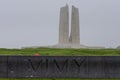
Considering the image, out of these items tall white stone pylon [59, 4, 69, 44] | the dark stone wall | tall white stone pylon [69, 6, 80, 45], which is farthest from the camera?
tall white stone pylon [69, 6, 80, 45]

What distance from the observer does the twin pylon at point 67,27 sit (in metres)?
66.4

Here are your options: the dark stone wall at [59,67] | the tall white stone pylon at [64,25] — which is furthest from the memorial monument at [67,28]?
the dark stone wall at [59,67]

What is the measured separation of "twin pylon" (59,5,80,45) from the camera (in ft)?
218

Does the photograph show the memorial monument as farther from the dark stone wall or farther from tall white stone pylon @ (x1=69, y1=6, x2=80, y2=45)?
the dark stone wall

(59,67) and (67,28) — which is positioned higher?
(67,28)

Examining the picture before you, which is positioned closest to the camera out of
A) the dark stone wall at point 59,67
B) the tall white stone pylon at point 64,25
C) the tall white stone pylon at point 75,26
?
the dark stone wall at point 59,67

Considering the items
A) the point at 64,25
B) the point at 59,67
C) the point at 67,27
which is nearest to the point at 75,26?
the point at 67,27

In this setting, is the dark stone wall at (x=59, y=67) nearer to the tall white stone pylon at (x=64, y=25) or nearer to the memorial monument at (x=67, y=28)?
the memorial monument at (x=67, y=28)

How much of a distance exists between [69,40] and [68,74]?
183 ft

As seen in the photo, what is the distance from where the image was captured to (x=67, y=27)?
67.3 metres

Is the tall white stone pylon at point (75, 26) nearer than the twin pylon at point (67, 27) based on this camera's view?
No

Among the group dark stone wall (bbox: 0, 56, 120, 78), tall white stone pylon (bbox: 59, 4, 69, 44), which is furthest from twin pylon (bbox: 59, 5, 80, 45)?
dark stone wall (bbox: 0, 56, 120, 78)

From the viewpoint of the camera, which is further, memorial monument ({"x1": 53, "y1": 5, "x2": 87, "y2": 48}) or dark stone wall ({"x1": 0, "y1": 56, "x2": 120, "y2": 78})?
memorial monument ({"x1": 53, "y1": 5, "x2": 87, "y2": 48})

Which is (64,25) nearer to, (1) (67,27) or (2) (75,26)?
(1) (67,27)
